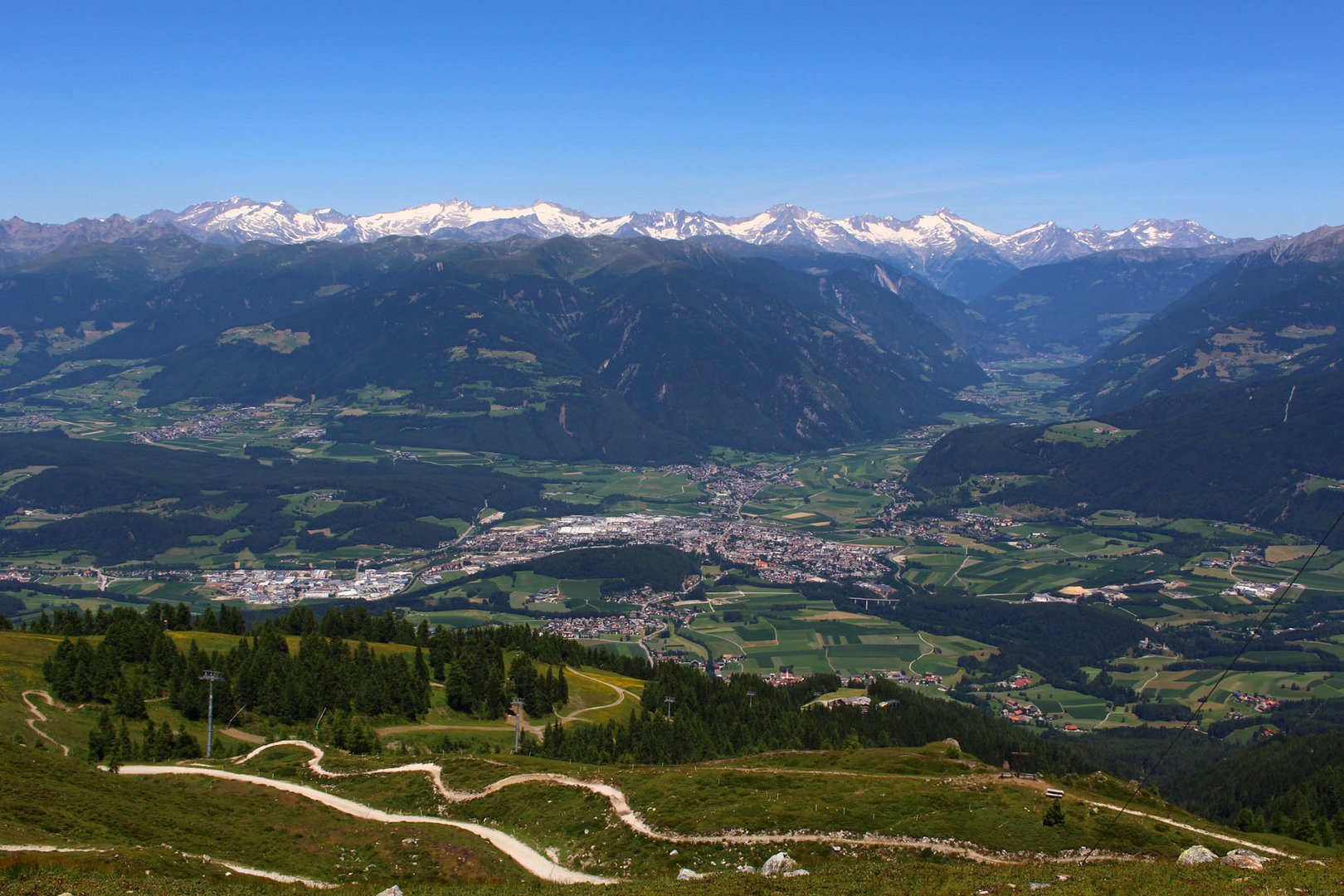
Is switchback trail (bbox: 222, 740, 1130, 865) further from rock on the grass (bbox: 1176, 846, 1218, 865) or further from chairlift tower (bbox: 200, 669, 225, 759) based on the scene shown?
chairlift tower (bbox: 200, 669, 225, 759)

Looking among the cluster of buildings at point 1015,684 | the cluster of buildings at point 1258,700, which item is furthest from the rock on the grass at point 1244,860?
the cluster of buildings at point 1258,700

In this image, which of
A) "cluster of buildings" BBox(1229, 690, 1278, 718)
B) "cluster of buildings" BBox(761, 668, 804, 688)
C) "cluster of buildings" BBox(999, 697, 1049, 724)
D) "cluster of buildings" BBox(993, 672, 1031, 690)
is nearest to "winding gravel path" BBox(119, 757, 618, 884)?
"cluster of buildings" BBox(761, 668, 804, 688)

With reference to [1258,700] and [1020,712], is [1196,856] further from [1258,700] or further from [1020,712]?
[1258,700]

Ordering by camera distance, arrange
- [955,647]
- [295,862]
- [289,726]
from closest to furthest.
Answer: [295,862] → [289,726] → [955,647]

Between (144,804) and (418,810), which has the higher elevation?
(144,804)

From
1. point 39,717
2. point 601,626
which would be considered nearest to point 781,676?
point 601,626

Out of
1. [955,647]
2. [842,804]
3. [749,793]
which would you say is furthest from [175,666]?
[955,647]

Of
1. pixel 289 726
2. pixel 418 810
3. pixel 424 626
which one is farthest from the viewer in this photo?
pixel 424 626

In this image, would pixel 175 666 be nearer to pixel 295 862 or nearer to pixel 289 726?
pixel 289 726
